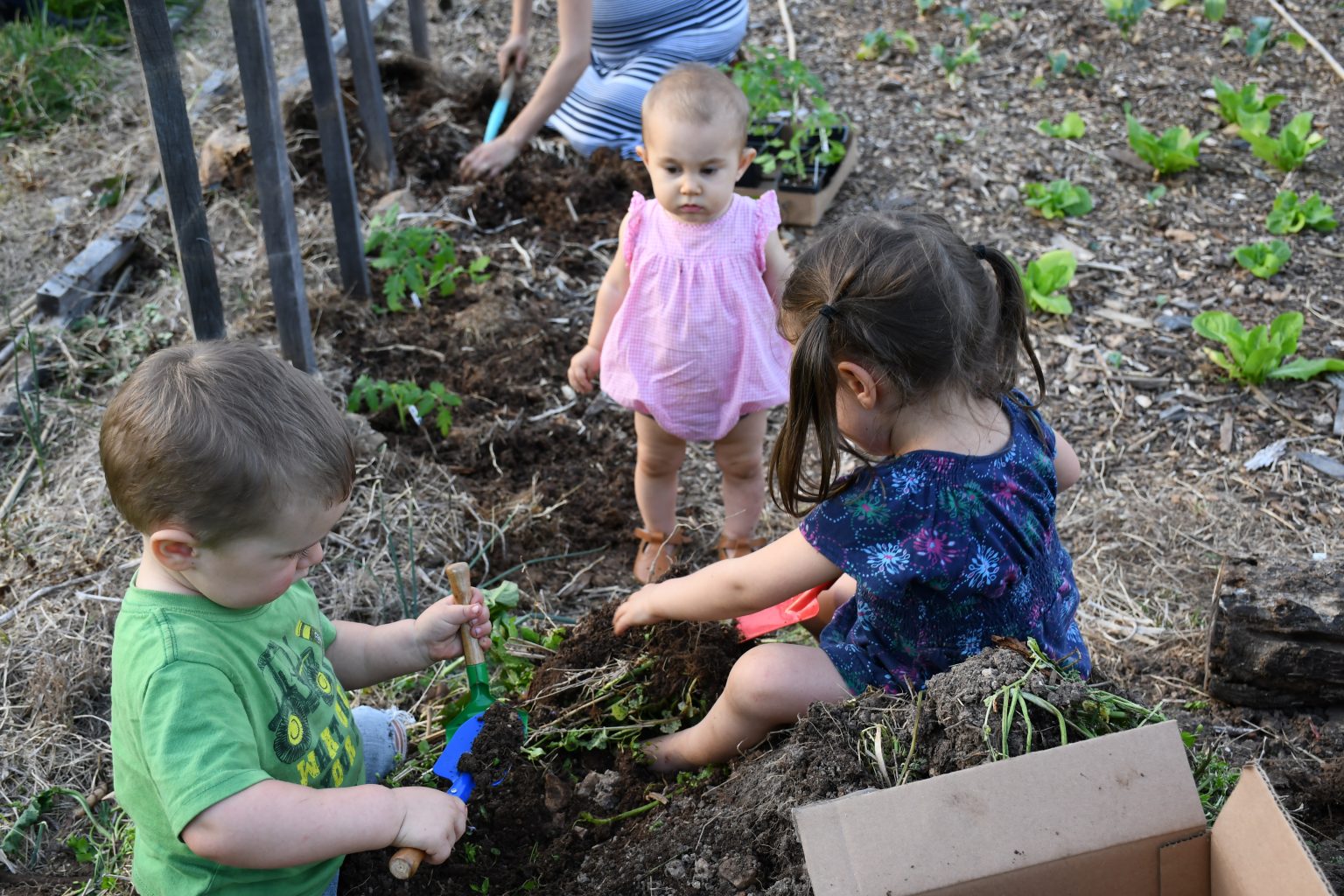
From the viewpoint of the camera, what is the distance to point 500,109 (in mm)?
5172

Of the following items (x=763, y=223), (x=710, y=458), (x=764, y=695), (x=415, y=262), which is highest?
(x=763, y=223)

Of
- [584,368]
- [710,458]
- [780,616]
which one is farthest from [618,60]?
[780,616]

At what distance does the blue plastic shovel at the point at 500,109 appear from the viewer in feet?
16.8

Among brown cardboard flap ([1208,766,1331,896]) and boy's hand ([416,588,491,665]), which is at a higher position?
brown cardboard flap ([1208,766,1331,896])

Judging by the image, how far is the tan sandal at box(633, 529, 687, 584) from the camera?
10.4 feet

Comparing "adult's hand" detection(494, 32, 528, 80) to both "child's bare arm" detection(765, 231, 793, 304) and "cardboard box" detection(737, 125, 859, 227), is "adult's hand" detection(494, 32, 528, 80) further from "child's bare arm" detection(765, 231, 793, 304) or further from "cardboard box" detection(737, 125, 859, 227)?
"child's bare arm" detection(765, 231, 793, 304)

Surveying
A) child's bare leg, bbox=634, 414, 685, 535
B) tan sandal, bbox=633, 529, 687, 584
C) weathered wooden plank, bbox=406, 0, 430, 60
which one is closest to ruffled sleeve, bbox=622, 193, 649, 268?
child's bare leg, bbox=634, 414, 685, 535

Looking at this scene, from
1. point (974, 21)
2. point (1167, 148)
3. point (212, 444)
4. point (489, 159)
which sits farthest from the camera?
point (974, 21)

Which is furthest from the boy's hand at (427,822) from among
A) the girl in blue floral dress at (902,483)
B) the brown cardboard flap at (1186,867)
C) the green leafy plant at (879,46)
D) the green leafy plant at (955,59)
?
the green leafy plant at (879,46)

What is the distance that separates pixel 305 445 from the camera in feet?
5.32

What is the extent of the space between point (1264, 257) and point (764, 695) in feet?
10.5

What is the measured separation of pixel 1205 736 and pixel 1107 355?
180 cm

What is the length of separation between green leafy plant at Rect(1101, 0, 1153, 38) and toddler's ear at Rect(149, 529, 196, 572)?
5.54 meters

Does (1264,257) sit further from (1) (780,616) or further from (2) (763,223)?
(1) (780,616)
